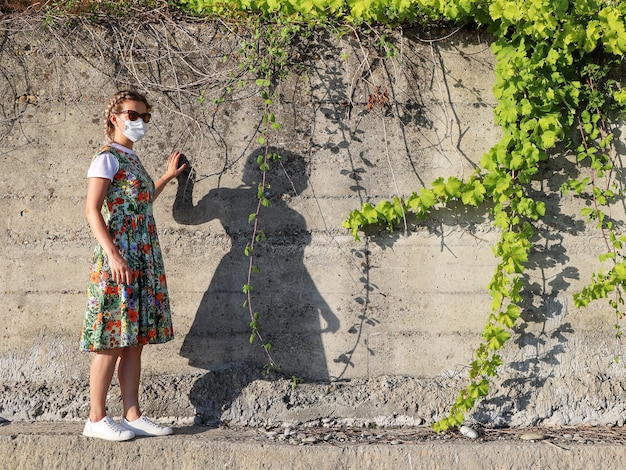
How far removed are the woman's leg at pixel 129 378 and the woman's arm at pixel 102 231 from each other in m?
0.36

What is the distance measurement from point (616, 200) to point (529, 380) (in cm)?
93

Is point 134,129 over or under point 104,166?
over

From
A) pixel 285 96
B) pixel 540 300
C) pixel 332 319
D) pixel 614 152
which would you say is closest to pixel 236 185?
pixel 285 96

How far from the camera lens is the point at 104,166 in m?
2.89

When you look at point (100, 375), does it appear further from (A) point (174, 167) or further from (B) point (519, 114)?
(B) point (519, 114)

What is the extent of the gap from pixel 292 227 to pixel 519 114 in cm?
116

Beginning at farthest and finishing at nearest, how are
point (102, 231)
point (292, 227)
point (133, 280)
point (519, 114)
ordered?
point (292, 227)
point (519, 114)
point (133, 280)
point (102, 231)

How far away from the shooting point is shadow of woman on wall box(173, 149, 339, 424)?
3.37 m

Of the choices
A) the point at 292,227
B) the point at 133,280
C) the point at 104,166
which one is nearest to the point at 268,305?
A: the point at 292,227

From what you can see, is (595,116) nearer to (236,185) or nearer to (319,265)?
(319,265)

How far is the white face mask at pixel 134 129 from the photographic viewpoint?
9.94 feet

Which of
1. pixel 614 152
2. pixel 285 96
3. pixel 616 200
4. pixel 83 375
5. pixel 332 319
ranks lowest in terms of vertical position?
pixel 83 375

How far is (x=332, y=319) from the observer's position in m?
3.38

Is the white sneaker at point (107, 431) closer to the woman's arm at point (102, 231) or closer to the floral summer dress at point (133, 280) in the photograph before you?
the floral summer dress at point (133, 280)
